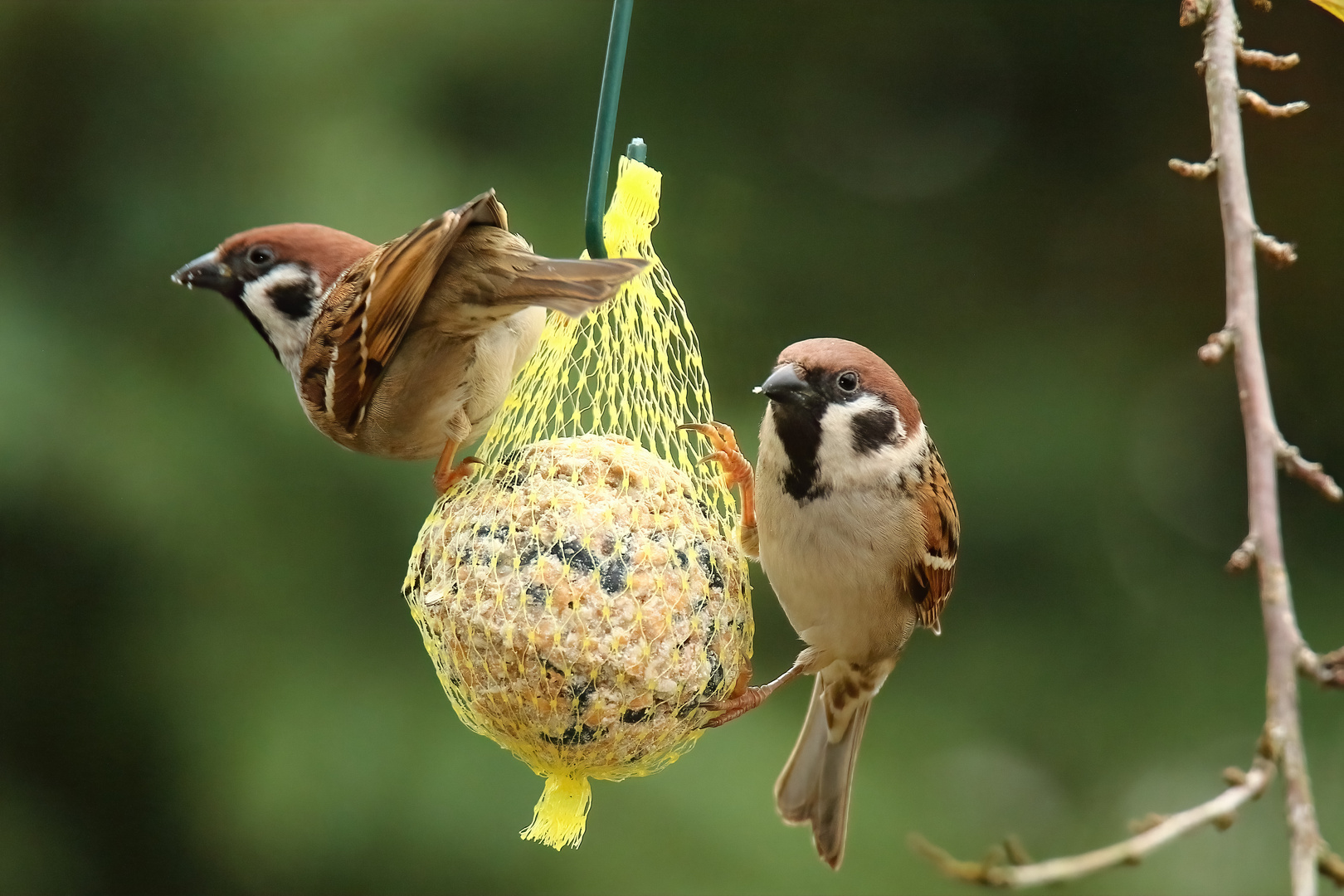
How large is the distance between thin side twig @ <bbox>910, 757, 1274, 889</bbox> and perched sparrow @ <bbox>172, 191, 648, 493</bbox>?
111 cm

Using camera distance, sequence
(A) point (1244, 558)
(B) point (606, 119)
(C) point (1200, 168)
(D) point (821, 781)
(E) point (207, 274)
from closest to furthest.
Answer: (A) point (1244, 558) < (C) point (1200, 168) < (B) point (606, 119) < (E) point (207, 274) < (D) point (821, 781)

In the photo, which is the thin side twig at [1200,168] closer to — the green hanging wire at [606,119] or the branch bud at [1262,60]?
the branch bud at [1262,60]

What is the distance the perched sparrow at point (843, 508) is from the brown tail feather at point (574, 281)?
11.7 inches

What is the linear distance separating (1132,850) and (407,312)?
1.52 meters

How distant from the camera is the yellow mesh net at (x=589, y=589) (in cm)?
167

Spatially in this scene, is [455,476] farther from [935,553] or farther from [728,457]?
[935,553]

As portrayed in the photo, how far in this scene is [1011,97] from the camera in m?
3.52

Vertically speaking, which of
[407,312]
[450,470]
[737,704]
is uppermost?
[407,312]

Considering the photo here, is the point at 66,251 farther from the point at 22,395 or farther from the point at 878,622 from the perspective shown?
the point at 878,622

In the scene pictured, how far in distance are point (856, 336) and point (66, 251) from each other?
1.79m

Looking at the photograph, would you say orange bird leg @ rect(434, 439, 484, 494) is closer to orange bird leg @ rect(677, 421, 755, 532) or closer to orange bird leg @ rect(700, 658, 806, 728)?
orange bird leg @ rect(677, 421, 755, 532)

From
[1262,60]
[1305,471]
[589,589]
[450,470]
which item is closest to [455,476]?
[450,470]

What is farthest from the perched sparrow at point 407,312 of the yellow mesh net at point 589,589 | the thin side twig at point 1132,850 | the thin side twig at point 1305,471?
the thin side twig at point 1132,850

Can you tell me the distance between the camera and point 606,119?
1.60 m
